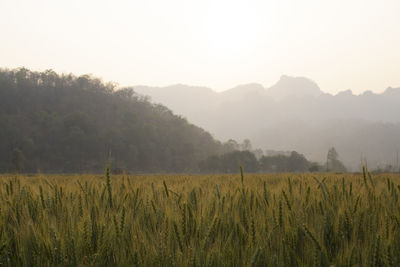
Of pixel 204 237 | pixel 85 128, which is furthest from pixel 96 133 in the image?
pixel 204 237

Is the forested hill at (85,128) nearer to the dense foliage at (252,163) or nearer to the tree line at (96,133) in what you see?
the tree line at (96,133)

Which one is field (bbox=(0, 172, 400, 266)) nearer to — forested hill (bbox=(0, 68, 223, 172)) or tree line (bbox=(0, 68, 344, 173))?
tree line (bbox=(0, 68, 344, 173))

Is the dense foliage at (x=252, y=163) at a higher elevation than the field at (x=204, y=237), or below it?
below

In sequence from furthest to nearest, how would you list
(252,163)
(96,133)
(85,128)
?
(96,133) → (85,128) → (252,163)

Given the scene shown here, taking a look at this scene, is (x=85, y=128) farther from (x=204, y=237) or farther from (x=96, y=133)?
(x=204, y=237)

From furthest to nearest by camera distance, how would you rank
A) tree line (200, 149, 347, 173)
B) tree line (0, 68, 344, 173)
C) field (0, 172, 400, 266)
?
tree line (0, 68, 344, 173)
tree line (200, 149, 347, 173)
field (0, 172, 400, 266)

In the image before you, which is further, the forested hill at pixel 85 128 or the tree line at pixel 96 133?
the forested hill at pixel 85 128

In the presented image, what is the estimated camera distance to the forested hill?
291ft

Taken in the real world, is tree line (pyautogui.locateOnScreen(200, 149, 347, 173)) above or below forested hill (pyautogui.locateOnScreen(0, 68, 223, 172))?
below

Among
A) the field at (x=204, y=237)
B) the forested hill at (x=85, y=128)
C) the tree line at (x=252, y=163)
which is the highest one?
the forested hill at (x=85, y=128)

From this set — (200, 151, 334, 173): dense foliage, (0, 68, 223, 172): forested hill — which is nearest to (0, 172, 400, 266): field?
(200, 151, 334, 173): dense foliage

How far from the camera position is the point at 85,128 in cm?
9838

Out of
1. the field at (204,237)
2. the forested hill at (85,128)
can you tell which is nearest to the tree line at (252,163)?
the forested hill at (85,128)

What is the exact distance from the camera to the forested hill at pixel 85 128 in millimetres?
88812
